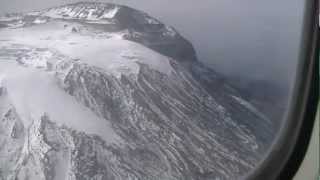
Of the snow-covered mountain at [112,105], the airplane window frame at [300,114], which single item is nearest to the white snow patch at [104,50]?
the snow-covered mountain at [112,105]

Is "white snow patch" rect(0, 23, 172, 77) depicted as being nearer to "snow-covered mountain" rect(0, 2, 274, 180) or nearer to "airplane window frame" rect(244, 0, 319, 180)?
"snow-covered mountain" rect(0, 2, 274, 180)

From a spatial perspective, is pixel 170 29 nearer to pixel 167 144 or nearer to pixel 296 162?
pixel 167 144

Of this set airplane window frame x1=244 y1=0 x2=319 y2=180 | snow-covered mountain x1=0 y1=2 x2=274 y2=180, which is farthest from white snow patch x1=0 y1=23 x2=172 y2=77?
airplane window frame x1=244 y1=0 x2=319 y2=180

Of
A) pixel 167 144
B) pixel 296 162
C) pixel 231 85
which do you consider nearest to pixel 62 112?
pixel 167 144

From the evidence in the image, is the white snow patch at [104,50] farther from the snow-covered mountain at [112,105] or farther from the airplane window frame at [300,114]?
the airplane window frame at [300,114]

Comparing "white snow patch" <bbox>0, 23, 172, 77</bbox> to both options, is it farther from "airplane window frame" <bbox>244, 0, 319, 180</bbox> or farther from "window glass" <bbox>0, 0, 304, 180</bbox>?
"airplane window frame" <bbox>244, 0, 319, 180</bbox>

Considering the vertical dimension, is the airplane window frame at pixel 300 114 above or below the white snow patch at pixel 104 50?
below

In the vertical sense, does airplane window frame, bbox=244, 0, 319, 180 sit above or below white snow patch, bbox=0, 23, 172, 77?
below
